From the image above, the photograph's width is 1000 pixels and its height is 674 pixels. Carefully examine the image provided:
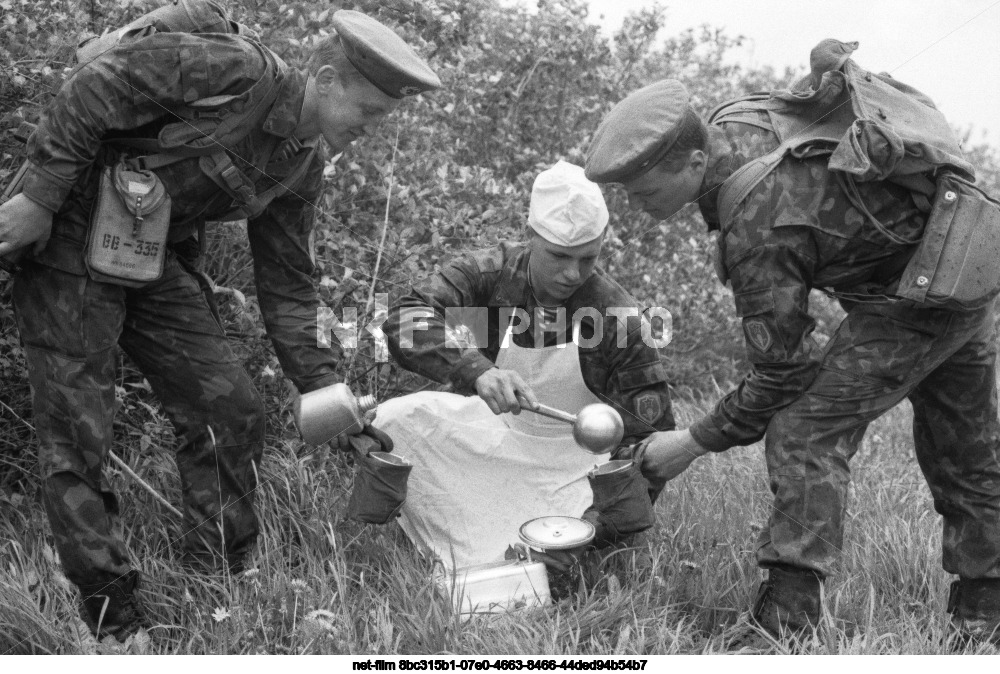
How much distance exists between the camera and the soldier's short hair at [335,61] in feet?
10.2

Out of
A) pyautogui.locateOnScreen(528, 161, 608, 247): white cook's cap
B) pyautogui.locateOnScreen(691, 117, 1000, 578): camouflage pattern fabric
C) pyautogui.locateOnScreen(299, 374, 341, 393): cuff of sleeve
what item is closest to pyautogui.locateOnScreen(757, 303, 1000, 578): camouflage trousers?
pyautogui.locateOnScreen(691, 117, 1000, 578): camouflage pattern fabric

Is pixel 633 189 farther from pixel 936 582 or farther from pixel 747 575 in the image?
pixel 936 582

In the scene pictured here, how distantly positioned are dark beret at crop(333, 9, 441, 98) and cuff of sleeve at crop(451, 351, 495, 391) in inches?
39.5

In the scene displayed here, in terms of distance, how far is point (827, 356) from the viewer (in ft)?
9.59

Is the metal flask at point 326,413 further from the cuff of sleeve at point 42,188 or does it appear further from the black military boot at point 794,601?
the black military boot at point 794,601

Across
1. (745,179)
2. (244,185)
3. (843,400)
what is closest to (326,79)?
(244,185)

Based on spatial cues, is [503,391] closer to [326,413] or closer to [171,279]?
[326,413]

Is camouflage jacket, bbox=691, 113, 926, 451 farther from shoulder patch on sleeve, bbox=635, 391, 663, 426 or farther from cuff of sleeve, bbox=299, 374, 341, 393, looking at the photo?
cuff of sleeve, bbox=299, 374, 341, 393

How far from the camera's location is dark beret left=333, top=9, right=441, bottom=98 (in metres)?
3.03

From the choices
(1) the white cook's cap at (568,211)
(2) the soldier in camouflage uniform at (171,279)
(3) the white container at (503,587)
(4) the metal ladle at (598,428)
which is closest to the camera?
(2) the soldier in camouflage uniform at (171,279)

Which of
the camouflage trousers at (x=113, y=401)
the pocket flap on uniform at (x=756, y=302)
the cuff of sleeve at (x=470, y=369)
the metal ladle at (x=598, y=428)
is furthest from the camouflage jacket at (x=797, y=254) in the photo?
the camouflage trousers at (x=113, y=401)

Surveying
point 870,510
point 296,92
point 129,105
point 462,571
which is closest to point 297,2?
point 296,92

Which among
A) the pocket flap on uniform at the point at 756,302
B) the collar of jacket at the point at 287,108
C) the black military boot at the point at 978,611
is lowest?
the black military boot at the point at 978,611

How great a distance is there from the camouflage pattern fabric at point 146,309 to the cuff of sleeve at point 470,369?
715 mm
